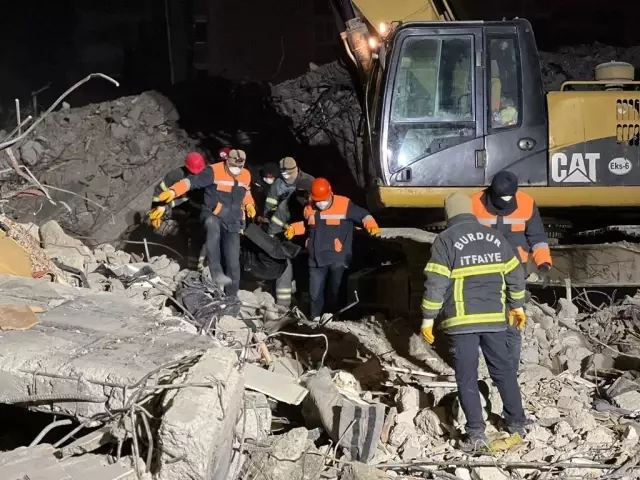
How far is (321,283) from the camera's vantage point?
7.70 m

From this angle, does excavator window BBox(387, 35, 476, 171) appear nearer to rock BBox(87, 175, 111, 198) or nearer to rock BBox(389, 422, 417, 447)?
rock BBox(389, 422, 417, 447)

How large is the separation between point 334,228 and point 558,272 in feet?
7.17

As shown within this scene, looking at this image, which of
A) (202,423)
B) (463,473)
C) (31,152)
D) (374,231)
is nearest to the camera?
(202,423)

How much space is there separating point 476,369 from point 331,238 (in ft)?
9.24

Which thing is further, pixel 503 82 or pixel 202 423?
pixel 503 82

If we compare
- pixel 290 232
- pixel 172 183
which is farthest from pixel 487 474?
pixel 172 183

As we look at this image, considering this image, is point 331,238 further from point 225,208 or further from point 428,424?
point 428,424

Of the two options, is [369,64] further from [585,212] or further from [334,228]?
[585,212]

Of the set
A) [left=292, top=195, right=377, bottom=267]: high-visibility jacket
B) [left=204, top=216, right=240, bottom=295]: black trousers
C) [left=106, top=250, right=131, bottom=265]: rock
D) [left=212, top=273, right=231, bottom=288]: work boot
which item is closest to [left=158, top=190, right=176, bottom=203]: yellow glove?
[left=204, top=216, right=240, bottom=295]: black trousers

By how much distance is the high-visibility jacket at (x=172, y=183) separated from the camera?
754cm

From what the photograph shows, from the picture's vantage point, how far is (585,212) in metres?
7.22

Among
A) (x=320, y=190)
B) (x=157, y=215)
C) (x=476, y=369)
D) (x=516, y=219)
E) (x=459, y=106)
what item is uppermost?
(x=459, y=106)

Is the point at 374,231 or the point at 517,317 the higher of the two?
the point at 517,317

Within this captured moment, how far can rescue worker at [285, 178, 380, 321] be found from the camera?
24.3 ft
